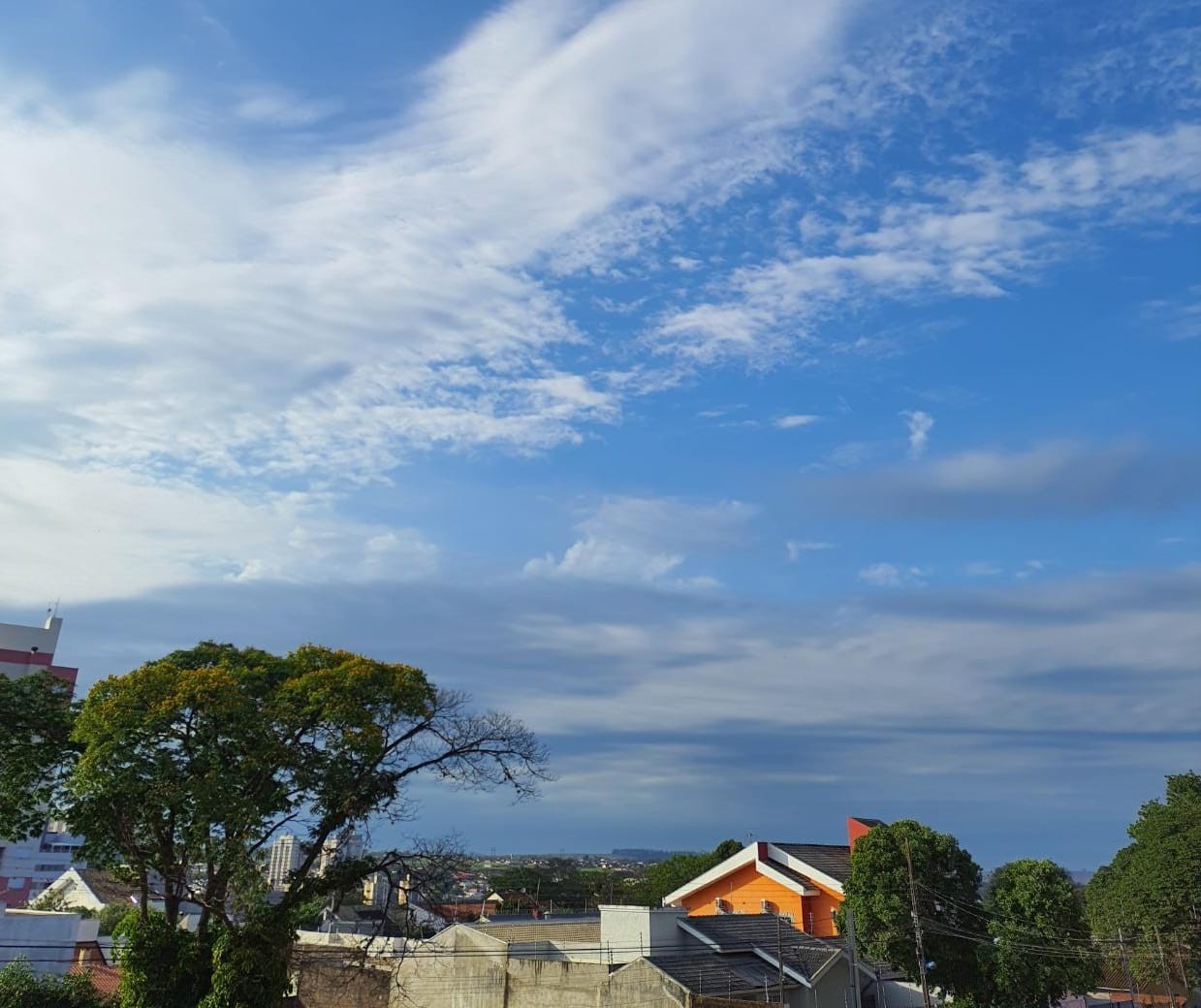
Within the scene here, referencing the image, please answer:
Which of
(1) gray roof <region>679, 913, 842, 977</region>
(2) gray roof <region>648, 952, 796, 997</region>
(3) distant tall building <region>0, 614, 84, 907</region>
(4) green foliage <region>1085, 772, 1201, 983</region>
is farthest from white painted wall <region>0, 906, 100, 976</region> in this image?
(3) distant tall building <region>0, 614, 84, 907</region>

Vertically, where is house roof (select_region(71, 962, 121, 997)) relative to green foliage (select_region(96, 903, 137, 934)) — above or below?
below

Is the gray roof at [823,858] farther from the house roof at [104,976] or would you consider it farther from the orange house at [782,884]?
the house roof at [104,976]

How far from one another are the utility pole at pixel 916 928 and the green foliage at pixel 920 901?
0.23 meters

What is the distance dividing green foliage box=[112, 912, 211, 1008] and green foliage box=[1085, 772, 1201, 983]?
3718 centimetres

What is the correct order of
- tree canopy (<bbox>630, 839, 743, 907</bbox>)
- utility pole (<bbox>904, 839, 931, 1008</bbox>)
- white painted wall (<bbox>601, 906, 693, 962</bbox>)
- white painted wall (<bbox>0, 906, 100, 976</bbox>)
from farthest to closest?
1. tree canopy (<bbox>630, 839, 743, 907</bbox>)
2. white painted wall (<bbox>0, 906, 100, 976</bbox>)
3. utility pole (<bbox>904, 839, 931, 1008</bbox>)
4. white painted wall (<bbox>601, 906, 693, 962</bbox>)

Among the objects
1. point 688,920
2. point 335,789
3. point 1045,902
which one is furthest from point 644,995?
point 1045,902

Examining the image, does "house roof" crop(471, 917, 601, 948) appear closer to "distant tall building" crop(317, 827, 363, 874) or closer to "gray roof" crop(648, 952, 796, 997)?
"gray roof" crop(648, 952, 796, 997)

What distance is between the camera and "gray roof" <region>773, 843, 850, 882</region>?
39.2 metres

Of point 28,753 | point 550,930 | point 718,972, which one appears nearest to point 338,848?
point 28,753

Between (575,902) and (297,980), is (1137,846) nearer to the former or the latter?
(297,980)

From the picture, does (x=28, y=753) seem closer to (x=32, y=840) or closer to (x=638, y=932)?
(x=638, y=932)

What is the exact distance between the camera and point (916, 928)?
27766mm

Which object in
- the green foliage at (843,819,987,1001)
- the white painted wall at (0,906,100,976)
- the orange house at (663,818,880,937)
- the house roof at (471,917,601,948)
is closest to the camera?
the white painted wall at (0,906,100,976)

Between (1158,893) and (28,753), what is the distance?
4129 centimetres
